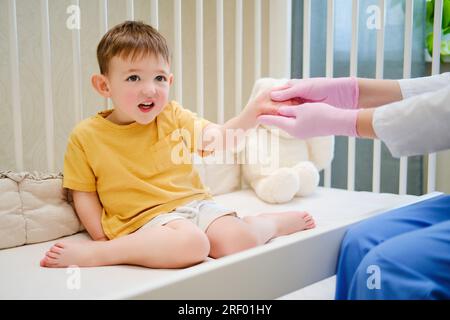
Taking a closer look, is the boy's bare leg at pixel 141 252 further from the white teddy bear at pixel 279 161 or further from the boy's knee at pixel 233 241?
the white teddy bear at pixel 279 161

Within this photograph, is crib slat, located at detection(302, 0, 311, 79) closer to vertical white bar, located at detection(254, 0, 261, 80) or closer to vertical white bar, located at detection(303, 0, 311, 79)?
vertical white bar, located at detection(303, 0, 311, 79)

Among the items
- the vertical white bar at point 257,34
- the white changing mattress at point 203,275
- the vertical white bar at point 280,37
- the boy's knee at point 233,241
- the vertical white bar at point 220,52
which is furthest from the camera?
the vertical white bar at point 280,37

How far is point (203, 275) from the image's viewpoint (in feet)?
1.75

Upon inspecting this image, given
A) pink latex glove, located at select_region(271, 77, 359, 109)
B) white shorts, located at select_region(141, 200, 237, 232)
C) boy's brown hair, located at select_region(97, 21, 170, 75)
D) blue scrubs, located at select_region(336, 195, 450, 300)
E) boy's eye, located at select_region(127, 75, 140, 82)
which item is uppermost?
boy's brown hair, located at select_region(97, 21, 170, 75)

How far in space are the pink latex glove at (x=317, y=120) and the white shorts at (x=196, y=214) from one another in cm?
22

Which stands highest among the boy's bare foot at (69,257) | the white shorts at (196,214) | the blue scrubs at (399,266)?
the blue scrubs at (399,266)

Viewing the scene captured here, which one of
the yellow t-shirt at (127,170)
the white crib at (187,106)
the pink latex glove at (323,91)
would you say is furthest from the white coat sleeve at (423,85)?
the yellow t-shirt at (127,170)

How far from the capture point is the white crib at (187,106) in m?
0.59

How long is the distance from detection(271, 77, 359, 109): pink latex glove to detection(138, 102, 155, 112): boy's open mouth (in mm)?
245

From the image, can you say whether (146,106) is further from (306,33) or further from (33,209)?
(306,33)

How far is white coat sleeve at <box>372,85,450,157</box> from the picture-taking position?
2.02 feet

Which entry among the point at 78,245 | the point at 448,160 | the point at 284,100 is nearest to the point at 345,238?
the point at 284,100

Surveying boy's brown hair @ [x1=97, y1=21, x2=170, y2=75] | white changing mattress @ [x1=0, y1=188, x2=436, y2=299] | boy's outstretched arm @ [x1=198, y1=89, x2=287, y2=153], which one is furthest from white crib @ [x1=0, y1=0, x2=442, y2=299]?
boy's outstretched arm @ [x1=198, y1=89, x2=287, y2=153]

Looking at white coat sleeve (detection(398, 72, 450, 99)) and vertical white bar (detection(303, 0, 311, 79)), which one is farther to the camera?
vertical white bar (detection(303, 0, 311, 79))
